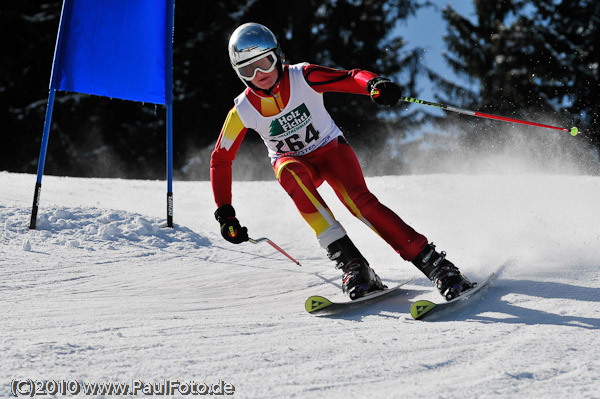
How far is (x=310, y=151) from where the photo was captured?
3.22 m

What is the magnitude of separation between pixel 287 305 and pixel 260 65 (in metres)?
1.21

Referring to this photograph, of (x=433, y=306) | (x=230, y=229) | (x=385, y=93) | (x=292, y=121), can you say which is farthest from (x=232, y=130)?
(x=433, y=306)

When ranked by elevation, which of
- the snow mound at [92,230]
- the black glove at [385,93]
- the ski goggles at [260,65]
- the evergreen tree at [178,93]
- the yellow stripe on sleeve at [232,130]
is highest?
the evergreen tree at [178,93]

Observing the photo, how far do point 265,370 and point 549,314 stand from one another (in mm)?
1206

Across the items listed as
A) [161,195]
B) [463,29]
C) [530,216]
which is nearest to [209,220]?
[161,195]

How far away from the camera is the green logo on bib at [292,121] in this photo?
123 inches

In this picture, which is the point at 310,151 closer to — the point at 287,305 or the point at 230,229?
the point at 230,229

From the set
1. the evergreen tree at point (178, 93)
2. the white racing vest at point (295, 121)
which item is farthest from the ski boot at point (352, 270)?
the evergreen tree at point (178, 93)

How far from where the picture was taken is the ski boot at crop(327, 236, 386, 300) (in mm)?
2785

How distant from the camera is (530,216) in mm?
4672

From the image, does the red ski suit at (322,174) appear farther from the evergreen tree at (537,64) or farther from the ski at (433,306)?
the evergreen tree at (537,64)

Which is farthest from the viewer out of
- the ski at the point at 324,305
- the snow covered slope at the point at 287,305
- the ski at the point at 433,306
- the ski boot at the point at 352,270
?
the ski boot at the point at 352,270

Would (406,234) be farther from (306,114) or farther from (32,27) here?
(32,27)

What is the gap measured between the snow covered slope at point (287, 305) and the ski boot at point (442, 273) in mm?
130
